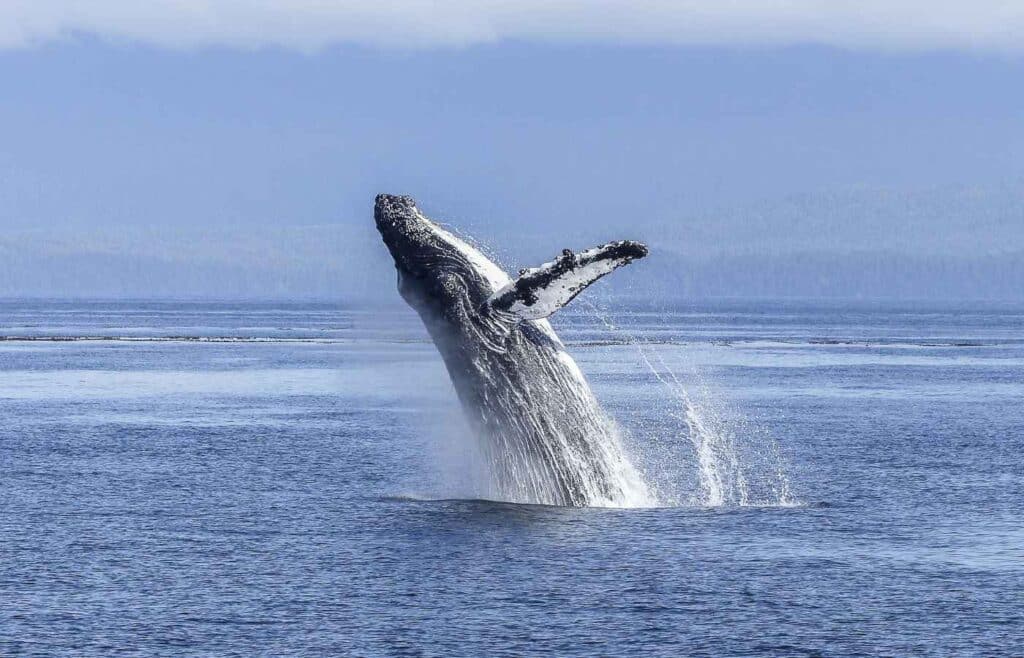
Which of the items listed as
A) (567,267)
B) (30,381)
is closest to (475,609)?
(567,267)

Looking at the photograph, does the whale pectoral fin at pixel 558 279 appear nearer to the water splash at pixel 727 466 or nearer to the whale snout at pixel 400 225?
the water splash at pixel 727 466

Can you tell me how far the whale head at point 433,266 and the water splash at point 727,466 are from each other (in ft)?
5.41

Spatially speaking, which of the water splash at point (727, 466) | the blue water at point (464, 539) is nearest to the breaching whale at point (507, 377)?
the blue water at point (464, 539)

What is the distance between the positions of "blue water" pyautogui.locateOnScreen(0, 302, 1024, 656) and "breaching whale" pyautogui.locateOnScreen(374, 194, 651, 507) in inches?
19.5

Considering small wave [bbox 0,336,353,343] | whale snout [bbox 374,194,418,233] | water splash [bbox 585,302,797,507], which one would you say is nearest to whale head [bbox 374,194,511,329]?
whale snout [bbox 374,194,418,233]

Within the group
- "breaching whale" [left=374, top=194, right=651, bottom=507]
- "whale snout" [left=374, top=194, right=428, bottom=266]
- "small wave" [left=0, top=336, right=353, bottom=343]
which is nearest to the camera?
"breaching whale" [left=374, top=194, right=651, bottom=507]

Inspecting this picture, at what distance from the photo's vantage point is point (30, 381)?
186 ft

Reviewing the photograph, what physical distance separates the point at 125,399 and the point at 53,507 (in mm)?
25429

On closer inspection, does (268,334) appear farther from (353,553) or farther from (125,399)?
(353,553)

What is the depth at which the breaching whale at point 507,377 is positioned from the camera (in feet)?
68.3

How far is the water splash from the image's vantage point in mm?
23688

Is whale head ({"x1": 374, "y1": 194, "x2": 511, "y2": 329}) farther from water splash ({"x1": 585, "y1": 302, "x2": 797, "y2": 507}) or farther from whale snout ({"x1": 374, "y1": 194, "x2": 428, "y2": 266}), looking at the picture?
water splash ({"x1": 585, "y1": 302, "x2": 797, "y2": 507})

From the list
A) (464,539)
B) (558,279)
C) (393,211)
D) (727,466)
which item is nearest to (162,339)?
(727,466)

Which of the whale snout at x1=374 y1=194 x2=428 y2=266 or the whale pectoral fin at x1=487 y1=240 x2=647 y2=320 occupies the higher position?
the whale snout at x1=374 y1=194 x2=428 y2=266
